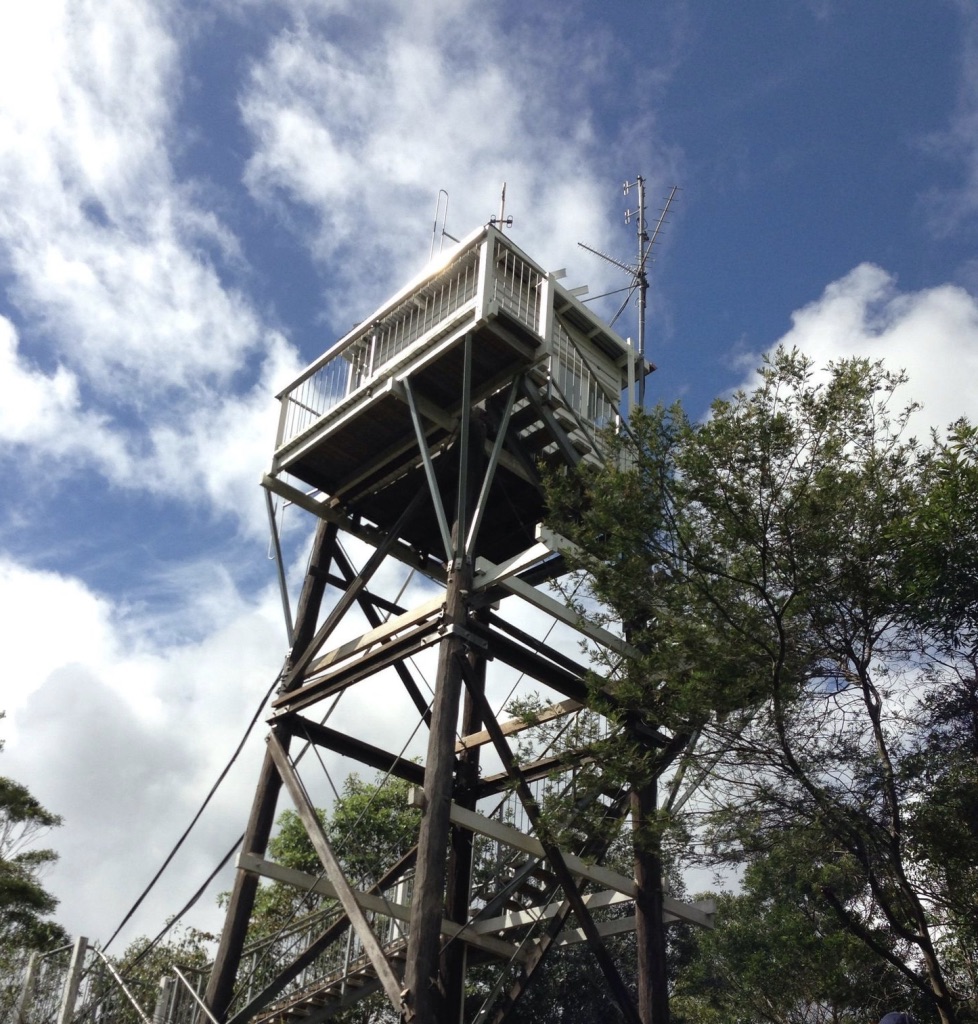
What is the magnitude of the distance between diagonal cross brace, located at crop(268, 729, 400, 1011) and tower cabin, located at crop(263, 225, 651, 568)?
3.52m

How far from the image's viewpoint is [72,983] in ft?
37.7

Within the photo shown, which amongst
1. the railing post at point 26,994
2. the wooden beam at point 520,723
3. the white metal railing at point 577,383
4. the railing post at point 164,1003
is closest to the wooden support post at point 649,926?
the wooden beam at point 520,723

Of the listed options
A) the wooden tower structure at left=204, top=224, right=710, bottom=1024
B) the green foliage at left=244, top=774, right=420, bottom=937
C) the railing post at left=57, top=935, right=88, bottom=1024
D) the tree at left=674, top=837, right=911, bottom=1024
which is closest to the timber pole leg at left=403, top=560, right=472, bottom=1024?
the wooden tower structure at left=204, top=224, right=710, bottom=1024

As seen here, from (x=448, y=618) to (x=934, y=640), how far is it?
500 cm

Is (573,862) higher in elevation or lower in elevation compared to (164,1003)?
higher

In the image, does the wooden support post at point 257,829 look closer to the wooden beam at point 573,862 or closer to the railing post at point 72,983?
the railing post at point 72,983

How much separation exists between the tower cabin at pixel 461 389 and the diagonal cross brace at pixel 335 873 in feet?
11.5

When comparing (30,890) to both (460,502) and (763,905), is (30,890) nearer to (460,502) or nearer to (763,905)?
(460,502)

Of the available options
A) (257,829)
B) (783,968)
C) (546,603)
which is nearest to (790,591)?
(546,603)

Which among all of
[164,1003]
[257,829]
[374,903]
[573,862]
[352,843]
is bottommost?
[164,1003]

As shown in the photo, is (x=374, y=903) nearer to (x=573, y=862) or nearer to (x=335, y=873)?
(x=335, y=873)

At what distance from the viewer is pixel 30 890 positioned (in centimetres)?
1981

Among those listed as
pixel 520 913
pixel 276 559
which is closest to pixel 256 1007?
pixel 520 913

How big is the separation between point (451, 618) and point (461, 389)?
3.23 meters
